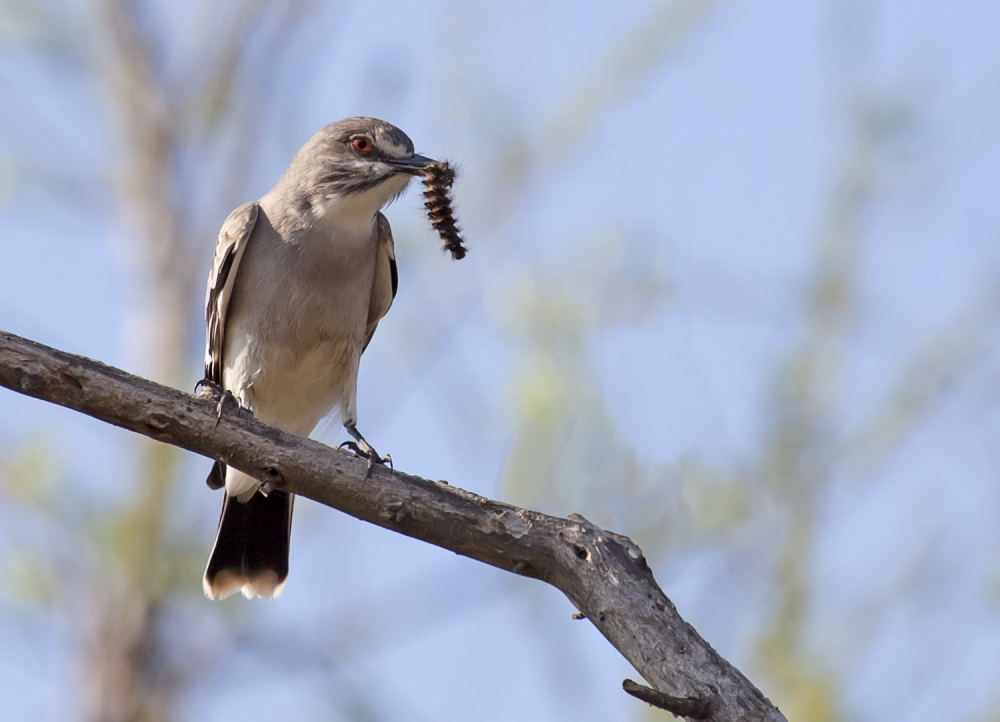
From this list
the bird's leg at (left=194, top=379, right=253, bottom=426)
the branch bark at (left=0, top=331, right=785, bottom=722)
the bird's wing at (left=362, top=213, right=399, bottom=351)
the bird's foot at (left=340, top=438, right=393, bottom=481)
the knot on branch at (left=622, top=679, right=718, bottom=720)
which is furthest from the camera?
the bird's wing at (left=362, top=213, right=399, bottom=351)

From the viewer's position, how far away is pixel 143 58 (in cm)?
1245

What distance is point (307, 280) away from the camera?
655 cm

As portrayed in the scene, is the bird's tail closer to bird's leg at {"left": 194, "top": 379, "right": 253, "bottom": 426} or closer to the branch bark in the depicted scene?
bird's leg at {"left": 194, "top": 379, "right": 253, "bottom": 426}

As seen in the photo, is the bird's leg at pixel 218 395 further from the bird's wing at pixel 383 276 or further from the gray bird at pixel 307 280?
the bird's wing at pixel 383 276


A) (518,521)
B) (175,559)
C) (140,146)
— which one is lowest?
(518,521)

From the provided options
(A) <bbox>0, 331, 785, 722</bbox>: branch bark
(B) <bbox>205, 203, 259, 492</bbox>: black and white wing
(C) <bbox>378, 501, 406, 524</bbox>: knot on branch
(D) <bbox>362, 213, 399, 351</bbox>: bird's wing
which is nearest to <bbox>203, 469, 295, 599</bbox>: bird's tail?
(B) <bbox>205, 203, 259, 492</bbox>: black and white wing

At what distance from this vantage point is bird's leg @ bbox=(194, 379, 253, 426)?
14.9ft

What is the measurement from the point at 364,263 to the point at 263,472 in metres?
2.54

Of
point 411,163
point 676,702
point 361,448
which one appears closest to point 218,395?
point 361,448

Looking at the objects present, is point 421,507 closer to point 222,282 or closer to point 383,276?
point 222,282

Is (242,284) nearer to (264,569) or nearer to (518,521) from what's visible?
(264,569)

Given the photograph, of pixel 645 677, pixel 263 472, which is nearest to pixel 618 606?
pixel 645 677

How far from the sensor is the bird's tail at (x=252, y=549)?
7301mm

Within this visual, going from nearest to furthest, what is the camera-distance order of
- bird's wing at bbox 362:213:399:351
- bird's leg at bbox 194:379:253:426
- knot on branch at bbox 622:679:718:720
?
knot on branch at bbox 622:679:718:720 < bird's leg at bbox 194:379:253:426 < bird's wing at bbox 362:213:399:351
